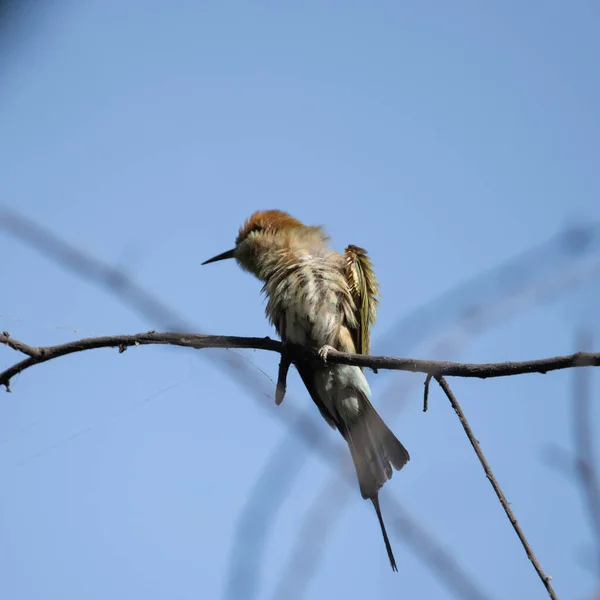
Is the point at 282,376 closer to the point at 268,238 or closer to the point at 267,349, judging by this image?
the point at 267,349

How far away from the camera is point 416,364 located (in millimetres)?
1969

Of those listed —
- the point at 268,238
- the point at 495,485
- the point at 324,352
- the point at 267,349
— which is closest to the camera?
the point at 495,485

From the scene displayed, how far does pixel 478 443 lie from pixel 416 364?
0.82ft

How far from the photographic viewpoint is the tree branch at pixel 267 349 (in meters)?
1.72

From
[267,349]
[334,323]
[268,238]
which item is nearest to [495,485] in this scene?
[267,349]

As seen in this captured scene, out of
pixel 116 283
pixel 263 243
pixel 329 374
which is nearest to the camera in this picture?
pixel 116 283

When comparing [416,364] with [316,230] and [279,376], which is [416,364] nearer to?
[279,376]

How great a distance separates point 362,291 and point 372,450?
0.72 metres

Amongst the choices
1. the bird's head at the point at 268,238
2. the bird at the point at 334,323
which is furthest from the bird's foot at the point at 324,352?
the bird's head at the point at 268,238

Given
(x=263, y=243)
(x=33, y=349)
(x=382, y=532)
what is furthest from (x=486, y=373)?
(x=263, y=243)

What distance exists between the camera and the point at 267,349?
104 inches

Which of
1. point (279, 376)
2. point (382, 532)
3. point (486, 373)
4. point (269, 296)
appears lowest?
point (382, 532)

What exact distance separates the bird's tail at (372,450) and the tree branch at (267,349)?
62 cm

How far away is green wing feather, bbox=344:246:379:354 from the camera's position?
342 centimetres
